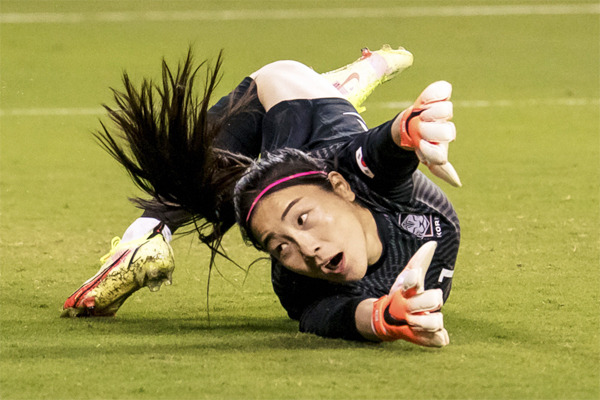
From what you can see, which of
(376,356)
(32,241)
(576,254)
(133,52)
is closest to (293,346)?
(376,356)

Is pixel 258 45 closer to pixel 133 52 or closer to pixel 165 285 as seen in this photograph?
pixel 133 52

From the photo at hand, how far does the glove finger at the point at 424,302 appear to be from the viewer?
2.64 m

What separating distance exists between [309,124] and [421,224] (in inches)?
22.1

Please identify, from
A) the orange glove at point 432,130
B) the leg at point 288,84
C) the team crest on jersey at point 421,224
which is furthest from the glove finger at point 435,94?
the leg at point 288,84

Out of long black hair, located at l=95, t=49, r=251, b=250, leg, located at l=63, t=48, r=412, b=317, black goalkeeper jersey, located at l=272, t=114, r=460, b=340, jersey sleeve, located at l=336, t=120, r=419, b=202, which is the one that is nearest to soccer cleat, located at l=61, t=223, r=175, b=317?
leg, located at l=63, t=48, r=412, b=317

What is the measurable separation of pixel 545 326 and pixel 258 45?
6729 millimetres

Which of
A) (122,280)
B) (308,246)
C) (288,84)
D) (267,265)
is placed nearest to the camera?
(308,246)

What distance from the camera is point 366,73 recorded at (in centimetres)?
410

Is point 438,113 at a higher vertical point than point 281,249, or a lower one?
higher

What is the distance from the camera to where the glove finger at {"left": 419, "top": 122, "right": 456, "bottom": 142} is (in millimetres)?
2549

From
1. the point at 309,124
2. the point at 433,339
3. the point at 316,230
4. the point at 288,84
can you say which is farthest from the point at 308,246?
the point at 288,84

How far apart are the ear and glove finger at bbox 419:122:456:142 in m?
0.38

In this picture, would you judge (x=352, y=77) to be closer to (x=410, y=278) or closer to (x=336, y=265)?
(x=336, y=265)

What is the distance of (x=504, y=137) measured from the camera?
6438mm
